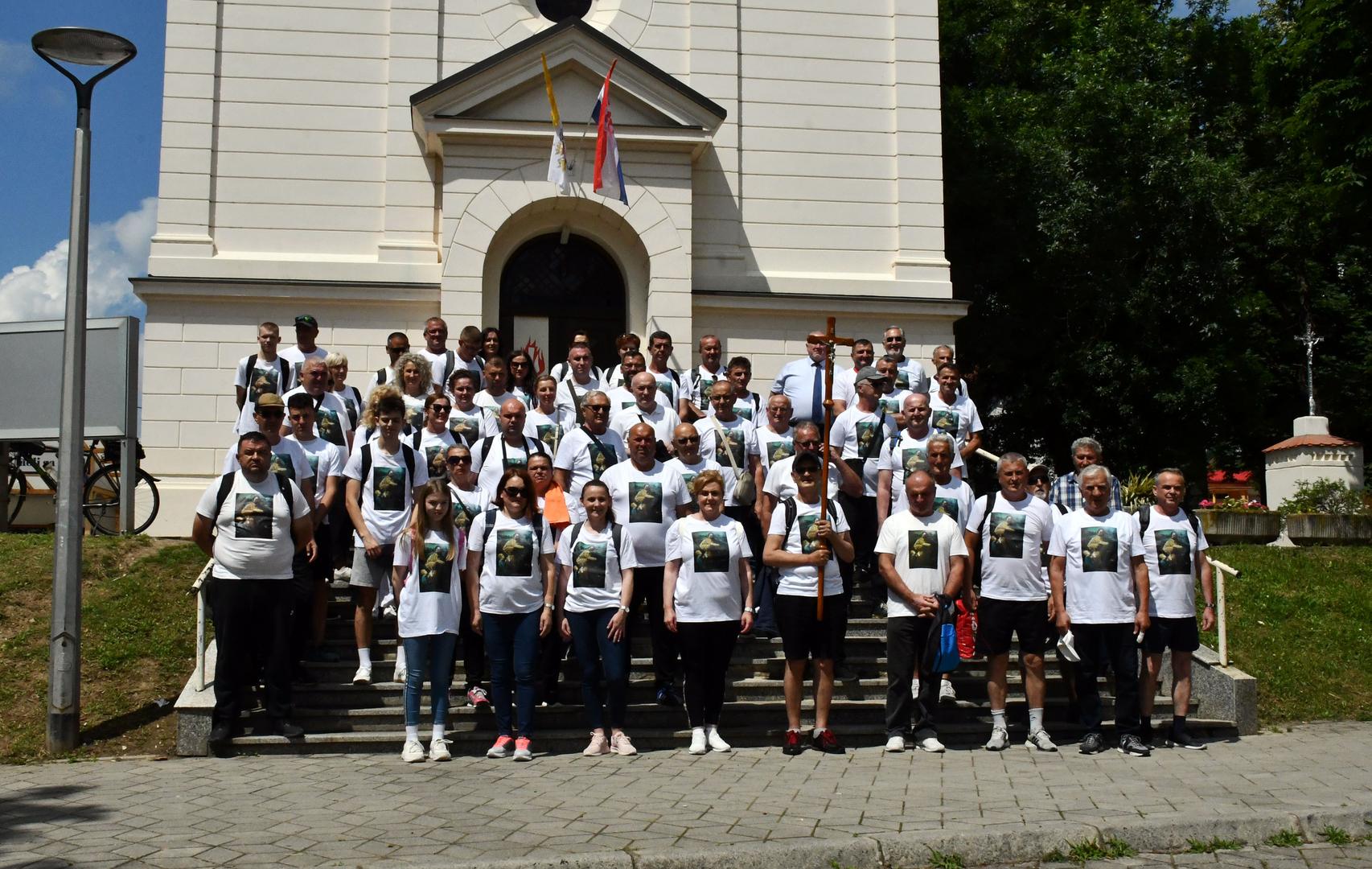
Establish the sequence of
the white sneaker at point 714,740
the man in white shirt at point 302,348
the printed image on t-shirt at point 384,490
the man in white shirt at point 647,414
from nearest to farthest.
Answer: the white sneaker at point 714,740, the printed image on t-shirt at point 384,490, the man in white shirt at point 647,414, the man in white shirt at point 302,348

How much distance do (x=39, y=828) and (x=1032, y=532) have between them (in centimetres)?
624

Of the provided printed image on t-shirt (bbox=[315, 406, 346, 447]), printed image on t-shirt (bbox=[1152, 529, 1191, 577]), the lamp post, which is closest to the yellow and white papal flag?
printed image on t-shirt (bbox=[315, 406, 346, 447])

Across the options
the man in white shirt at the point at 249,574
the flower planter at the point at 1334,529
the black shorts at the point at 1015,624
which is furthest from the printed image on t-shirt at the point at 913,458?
the flower planter at the point at 1334,529

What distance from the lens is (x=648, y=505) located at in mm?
8945

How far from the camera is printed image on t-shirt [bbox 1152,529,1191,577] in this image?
8922mm

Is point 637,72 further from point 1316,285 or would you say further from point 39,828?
point 1316,285

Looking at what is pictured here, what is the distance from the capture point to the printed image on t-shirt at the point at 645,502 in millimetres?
8938

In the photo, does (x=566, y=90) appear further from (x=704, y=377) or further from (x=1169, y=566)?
Answer: (x=1169, y=566)

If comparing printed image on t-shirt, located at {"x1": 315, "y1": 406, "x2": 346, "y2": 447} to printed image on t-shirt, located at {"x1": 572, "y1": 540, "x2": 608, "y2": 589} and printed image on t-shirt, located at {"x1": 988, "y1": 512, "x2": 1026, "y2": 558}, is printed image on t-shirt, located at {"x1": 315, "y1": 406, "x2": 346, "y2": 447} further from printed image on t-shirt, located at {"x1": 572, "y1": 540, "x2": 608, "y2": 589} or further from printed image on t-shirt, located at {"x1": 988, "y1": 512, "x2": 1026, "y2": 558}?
printed image on t-shirt, located at {"x1": 988, "y1": 512, "x2": 1026, "y2": 558}

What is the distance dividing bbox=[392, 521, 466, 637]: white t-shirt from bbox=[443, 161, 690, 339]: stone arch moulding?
7.08m

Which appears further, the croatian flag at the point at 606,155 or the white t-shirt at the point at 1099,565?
the croatian flag at the point at 606,155

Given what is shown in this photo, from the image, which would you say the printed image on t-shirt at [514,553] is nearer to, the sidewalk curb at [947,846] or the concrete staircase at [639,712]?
the concrete staircase at [639,712]

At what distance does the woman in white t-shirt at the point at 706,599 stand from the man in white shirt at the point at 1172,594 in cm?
282

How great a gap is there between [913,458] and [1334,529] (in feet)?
25.7
